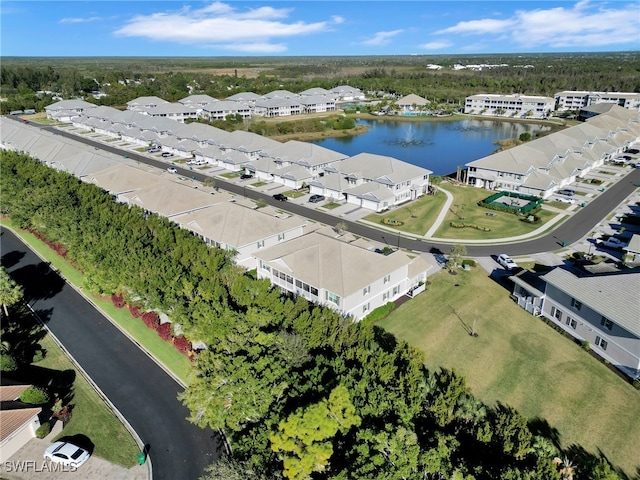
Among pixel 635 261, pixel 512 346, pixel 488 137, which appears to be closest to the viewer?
pixel 512 346

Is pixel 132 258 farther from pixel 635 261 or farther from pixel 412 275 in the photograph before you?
pixel 635 261

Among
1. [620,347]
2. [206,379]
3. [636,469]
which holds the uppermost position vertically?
[206,379]

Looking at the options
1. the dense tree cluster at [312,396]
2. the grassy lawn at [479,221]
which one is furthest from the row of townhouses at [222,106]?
the dense tree cluster at [312,396]

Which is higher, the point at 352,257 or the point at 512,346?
the point at 352,257

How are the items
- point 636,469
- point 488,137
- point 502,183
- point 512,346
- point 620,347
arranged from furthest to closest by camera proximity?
point 488,137 → point 502,183 → point 512,346 → point 620,347 → point 636,469

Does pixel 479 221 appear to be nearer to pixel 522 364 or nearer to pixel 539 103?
pixel 522 364

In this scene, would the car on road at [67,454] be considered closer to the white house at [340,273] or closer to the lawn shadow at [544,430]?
the white house at [340,273]

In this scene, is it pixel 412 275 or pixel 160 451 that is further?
pixel 412 275

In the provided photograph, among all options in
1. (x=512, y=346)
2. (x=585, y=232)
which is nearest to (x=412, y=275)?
(x=512, y=346)
